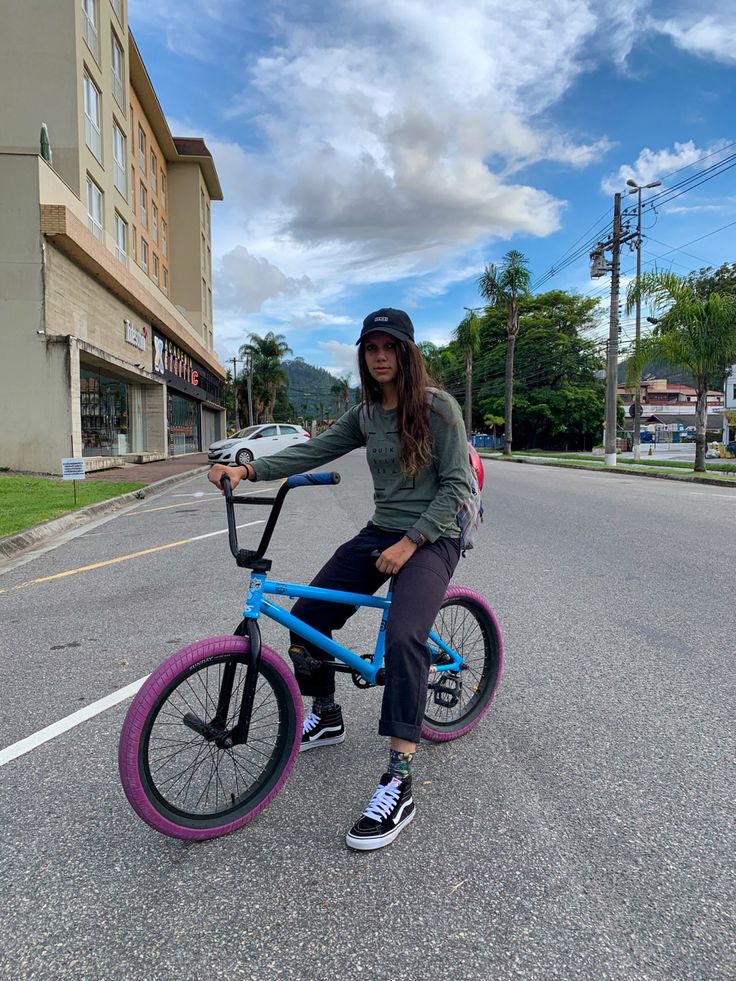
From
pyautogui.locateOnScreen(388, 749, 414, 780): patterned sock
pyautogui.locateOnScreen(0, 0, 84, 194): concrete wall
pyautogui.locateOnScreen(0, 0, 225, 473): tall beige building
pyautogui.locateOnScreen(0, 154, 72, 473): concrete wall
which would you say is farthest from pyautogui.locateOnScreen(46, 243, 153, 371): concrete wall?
pyautogui.locateOnScreen(388, 749, 414, 780): patterned sock

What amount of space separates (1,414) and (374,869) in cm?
1829

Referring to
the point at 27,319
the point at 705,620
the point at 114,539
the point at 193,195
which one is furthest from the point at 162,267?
the point at 705,620

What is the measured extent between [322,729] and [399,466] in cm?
128

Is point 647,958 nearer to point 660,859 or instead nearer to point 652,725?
point 660,859

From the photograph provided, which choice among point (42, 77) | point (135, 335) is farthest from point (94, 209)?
point (135, 335)

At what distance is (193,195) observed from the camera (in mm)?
44594

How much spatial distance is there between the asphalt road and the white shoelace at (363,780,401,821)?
113 mm

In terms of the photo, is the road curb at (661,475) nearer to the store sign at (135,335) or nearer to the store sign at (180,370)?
the store sign at (135,335)

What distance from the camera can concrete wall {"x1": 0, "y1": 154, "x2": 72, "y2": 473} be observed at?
16.9 m

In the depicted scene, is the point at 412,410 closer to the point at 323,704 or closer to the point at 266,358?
the point at 323,704

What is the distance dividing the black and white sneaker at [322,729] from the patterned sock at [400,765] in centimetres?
59

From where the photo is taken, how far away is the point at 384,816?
2424 mm

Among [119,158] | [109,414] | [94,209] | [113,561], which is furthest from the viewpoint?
[119,158]

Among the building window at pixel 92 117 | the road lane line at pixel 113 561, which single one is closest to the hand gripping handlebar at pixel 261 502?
the road lane line at pixel 113 561
